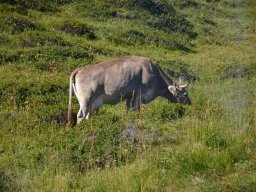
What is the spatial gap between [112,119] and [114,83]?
240 cm

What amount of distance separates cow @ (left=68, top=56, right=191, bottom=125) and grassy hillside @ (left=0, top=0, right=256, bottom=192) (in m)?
0.41

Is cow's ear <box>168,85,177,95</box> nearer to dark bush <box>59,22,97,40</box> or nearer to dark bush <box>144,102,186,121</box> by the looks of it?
dark bush <box>144,102,186,121</box>

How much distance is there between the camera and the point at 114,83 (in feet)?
44.6

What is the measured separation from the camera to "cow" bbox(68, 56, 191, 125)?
13.3 m

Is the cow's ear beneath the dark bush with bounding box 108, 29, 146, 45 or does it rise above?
above

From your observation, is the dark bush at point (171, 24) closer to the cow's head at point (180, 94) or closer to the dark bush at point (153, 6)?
the dark bush at point (153, 6)

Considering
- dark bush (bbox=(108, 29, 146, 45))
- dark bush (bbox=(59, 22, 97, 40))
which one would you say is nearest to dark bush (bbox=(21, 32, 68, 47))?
dark bush (bbox=(59, 22, 97, 40))

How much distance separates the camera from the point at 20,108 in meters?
13.3

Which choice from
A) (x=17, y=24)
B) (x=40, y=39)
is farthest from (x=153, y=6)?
(x=40, y=39)

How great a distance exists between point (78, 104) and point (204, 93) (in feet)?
13.7

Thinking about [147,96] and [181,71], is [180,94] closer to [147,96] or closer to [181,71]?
[147,96]

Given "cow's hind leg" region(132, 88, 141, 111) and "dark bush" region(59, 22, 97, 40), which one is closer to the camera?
"cow's hind leg" region(132, 88, 141, 111)

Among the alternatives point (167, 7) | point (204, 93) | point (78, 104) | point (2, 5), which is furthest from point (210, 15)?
point (78, 104)

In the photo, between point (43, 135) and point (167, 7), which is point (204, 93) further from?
point (167, 7)
